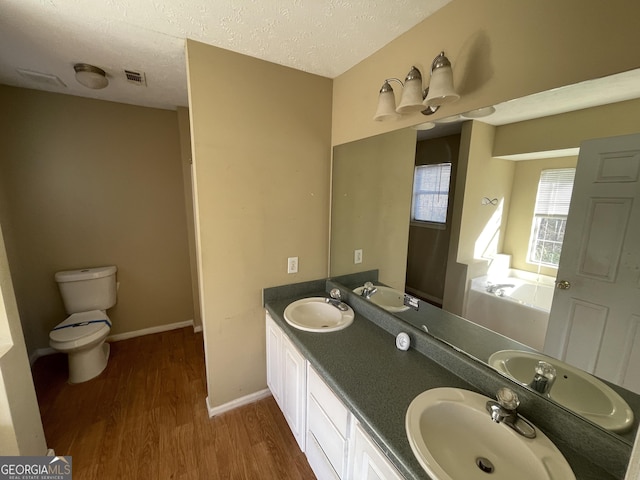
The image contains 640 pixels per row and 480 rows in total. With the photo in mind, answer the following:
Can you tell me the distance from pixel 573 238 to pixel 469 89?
0.68 meters

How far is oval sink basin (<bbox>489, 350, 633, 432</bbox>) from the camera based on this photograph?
2.52ft

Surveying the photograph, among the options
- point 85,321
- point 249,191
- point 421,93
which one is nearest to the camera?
point 421,93

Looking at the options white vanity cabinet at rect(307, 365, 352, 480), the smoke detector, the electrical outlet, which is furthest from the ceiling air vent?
white vanity cabinet at rect(307, 365, 352, 480)

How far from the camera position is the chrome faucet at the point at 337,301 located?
5.52 ft

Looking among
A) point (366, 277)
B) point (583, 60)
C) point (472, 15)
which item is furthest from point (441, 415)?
point (472, 15)

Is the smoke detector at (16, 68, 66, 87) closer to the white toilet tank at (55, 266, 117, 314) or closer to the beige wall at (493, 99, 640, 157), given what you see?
the white toilet tank at (55, 266, 117, 314)

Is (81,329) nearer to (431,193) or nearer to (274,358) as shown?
(274,358)

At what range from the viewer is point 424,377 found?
1.09 metres

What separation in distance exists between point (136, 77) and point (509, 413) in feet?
9.32

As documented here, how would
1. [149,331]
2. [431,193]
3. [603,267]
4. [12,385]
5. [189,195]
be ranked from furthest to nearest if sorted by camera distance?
1. [149,331]
2. [189,195]
3. [431,193]
4. [12,385]
5. [603,267]

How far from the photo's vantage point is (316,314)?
178 cm

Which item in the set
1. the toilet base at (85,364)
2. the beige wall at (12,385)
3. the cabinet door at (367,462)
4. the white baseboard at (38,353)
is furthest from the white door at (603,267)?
the white baseboard at (38,353)

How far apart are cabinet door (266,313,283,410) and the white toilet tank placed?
1.79 metres

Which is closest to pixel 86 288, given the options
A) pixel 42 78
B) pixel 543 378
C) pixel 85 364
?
pixel 85 364
